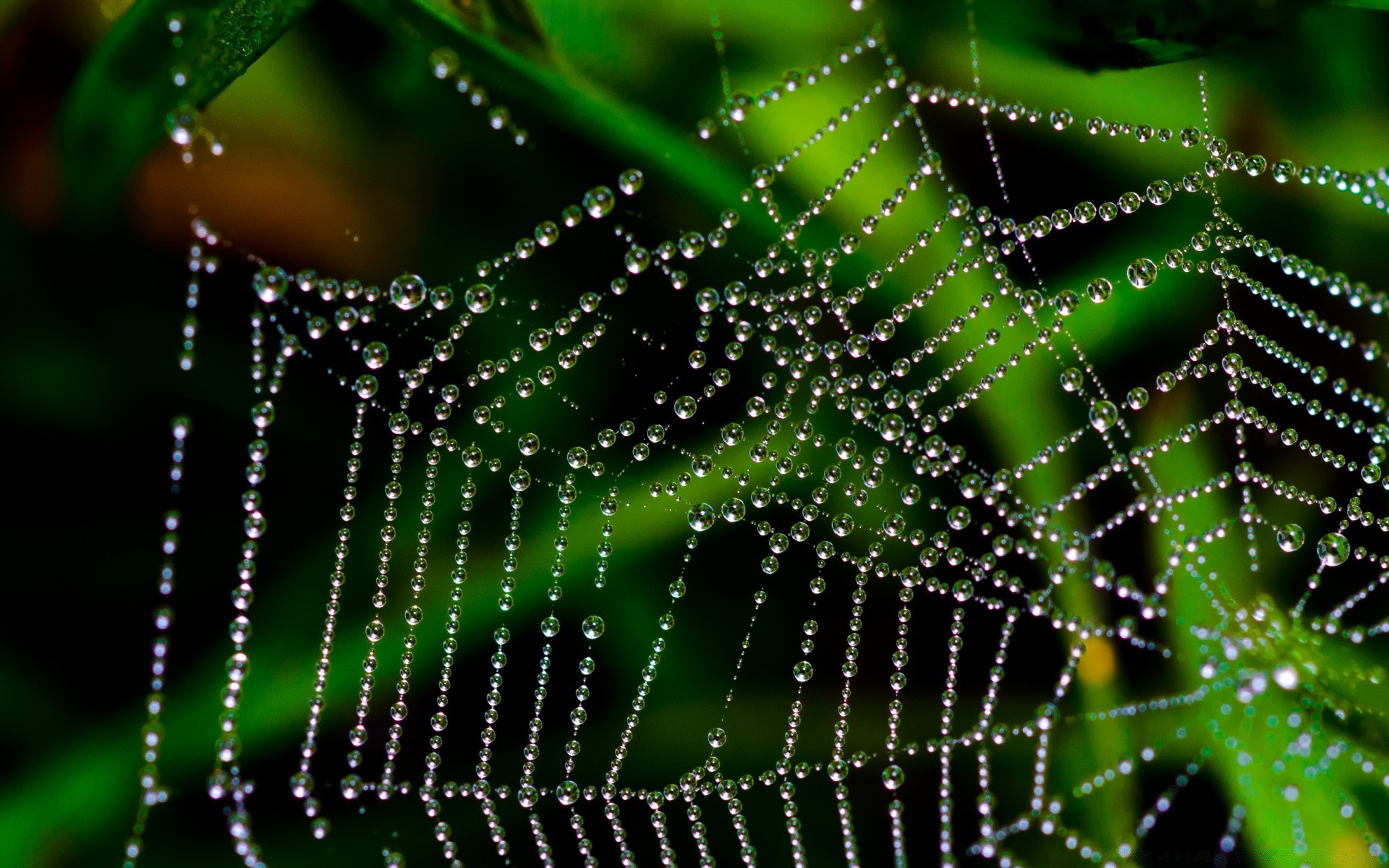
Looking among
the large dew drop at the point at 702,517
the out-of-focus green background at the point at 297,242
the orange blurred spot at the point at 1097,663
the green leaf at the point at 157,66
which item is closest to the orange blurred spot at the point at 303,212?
the out-of-focus green background at the point at 297,242

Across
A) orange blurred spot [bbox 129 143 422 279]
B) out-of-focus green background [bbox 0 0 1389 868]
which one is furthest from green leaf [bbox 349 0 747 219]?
orange blurred spot [bbox 129 143 422 279]

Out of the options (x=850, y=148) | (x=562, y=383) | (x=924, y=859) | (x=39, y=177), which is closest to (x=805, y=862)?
(x=924, y=859)

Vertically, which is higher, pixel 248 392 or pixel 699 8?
pixel 699 8

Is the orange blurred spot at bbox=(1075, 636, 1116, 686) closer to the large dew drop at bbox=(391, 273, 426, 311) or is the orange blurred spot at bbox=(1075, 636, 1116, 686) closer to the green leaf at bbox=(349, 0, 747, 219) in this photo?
the green leaf at bbox=(349, 0, 747, 219)

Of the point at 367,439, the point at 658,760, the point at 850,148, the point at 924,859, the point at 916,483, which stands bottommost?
the point at 924,859

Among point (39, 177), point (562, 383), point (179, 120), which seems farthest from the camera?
point (562, 383)

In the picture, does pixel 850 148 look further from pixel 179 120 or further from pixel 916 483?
pixel 179 120
